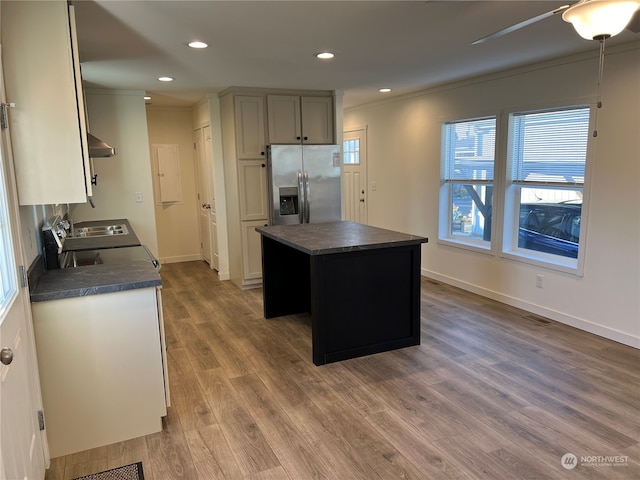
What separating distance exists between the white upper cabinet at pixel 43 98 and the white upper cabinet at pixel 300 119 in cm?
312

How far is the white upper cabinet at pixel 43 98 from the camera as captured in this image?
6.92 feet

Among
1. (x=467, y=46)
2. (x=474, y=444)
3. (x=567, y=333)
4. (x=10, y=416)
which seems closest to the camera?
(x=10, y=416)

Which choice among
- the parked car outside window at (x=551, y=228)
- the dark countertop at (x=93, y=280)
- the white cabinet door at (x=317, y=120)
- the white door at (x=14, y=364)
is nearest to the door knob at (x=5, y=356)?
the white door at (x=14, y=364)

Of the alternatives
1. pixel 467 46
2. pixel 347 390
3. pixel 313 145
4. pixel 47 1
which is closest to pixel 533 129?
pixel 467 46

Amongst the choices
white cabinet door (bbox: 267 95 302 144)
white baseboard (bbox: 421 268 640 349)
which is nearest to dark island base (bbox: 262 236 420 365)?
white baseboard (bbox: 421 268 640 349)

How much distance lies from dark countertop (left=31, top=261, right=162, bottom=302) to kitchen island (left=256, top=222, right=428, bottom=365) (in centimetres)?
113

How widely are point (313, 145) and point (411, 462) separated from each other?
12.7 feet

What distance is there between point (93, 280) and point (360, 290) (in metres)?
1.82

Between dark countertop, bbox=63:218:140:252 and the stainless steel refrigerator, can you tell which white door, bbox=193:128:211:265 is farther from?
dark countertop, bbox=63:218:140:252

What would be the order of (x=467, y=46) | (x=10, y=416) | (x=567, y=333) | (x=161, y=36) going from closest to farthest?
(x=10, y=416) → (x=161, y=36) → (x=467, y=46) → (x=567, y=333)

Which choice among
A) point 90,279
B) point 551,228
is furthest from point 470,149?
point 90,279

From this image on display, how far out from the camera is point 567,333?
3.83m

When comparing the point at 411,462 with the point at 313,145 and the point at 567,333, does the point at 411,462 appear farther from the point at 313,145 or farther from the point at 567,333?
the point at 313,145

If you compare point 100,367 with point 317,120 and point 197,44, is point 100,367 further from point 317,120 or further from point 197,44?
point 317,120
